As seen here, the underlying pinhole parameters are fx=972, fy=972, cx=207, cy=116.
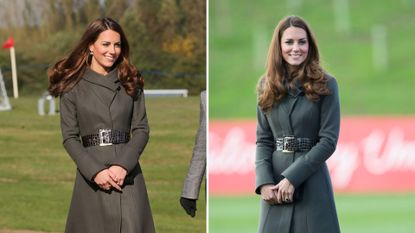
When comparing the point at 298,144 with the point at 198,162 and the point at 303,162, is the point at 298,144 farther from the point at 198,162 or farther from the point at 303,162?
the point at 198,162

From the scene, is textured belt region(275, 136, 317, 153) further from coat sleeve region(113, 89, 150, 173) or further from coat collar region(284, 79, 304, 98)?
coat sleeve region(113, 89, 150, 173)

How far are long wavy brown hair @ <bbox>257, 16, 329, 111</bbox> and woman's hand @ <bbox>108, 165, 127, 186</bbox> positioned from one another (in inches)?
22.3

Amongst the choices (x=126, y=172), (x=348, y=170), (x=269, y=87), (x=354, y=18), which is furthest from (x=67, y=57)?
(x=354, y=18)

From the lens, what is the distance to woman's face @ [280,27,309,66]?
3.55 metres

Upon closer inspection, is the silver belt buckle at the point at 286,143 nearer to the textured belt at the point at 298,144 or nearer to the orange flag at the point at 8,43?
the textured belt at the point at 298,144

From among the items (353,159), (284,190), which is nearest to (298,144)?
(284,190)

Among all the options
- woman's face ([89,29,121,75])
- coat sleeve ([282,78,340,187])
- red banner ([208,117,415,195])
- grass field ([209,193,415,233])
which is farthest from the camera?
red banner ([208,117,415,195])

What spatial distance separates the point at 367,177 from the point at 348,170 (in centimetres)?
22

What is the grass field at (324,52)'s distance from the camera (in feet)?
44.5

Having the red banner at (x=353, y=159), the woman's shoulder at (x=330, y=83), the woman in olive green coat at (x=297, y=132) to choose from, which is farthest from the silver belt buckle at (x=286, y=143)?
the red banner at (x=353, y=159)

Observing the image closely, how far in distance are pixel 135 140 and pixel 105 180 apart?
0.62 feet

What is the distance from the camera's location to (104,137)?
3.65 m

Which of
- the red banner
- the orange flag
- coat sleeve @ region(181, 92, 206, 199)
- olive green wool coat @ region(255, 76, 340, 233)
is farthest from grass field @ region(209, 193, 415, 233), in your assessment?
olive green wool coat @ region(255, 76, 340, 233)

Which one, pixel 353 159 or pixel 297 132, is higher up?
pixel 297 132
